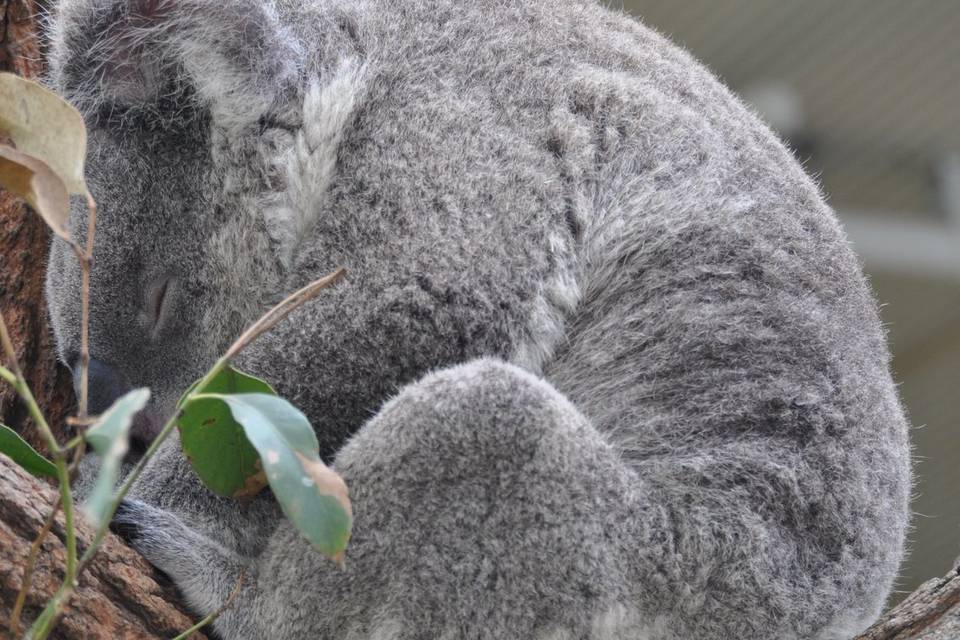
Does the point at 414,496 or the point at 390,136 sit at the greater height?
the point at 390,136

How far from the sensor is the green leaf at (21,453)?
7.50 feet

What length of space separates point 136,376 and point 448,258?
98cm

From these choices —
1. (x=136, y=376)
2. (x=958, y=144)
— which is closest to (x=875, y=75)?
(x=958, y=144)

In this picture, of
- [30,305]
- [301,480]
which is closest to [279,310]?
[301,480]

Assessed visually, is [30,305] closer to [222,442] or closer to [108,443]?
[222,442]

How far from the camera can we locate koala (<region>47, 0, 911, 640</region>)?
7.56 ft

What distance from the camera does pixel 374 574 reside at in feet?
7.52

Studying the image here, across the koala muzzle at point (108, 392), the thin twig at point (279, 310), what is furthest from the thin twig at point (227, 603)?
the koala muzzle at point (108, 392)

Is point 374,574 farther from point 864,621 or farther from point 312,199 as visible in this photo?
point 864,621

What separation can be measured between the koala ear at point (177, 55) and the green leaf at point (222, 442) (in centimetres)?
99

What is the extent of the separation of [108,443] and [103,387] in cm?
178

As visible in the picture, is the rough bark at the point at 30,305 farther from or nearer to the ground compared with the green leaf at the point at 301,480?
nearer to the ground

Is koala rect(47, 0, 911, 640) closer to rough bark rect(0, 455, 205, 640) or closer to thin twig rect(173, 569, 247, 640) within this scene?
thin twig rect(173, 569, 247, 640)

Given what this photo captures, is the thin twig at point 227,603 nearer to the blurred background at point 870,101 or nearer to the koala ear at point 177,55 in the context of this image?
the koala ear at point 177,55
